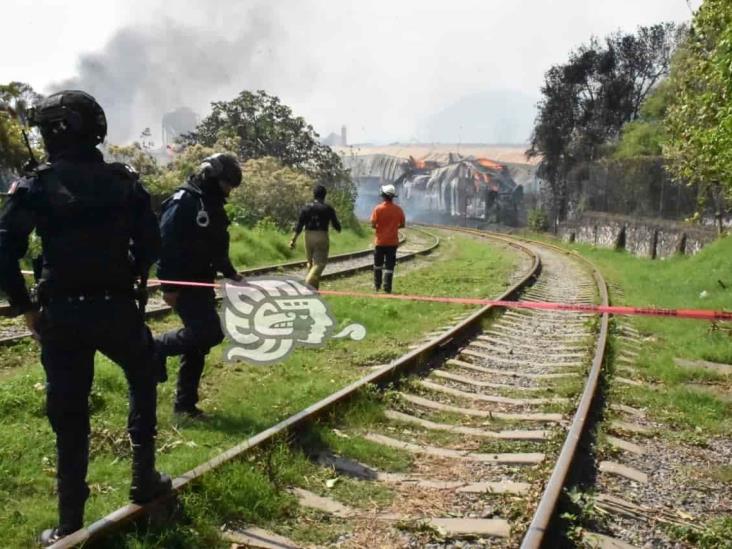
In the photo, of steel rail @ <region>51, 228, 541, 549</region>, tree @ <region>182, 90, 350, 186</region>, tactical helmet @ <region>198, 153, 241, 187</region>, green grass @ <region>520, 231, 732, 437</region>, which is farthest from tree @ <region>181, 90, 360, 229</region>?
tactical helmet @ <region>198, 153, 241, 187</region>

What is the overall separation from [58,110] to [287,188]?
68.9 ft

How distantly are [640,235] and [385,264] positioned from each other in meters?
15.1

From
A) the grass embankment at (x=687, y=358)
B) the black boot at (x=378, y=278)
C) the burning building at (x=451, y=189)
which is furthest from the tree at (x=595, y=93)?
the black boot at (x=378, y=278)

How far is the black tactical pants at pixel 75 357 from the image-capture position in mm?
3322

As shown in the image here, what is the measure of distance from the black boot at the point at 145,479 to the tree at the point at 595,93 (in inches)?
1517

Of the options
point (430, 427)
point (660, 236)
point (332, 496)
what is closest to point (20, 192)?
point (332, 496)

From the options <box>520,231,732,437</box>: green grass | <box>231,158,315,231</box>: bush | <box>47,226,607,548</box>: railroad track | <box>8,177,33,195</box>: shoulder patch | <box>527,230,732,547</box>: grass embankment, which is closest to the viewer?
<box>8,177,33,195</box>: shoulder patch

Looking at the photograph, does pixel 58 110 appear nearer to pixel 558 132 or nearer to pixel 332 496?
pixel 332 496

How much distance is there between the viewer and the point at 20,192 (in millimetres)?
3145

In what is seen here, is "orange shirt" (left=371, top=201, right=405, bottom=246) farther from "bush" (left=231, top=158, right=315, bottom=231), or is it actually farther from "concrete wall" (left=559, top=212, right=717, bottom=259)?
"concrete wall" (left=559, top=212, right=717, bottom=259)

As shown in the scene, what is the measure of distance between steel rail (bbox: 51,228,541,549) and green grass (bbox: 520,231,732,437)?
6.17ft
